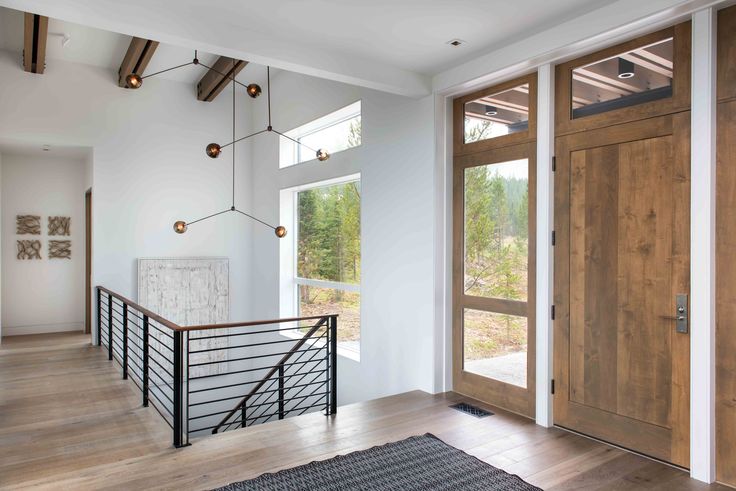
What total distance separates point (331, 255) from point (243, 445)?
334 centimetres

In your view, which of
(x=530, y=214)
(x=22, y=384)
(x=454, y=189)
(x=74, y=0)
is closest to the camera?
(x=74, y=0)

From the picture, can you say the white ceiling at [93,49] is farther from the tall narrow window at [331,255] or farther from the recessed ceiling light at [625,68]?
the recessed ceiling light at [625,68]

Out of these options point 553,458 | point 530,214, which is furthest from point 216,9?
point 553,458

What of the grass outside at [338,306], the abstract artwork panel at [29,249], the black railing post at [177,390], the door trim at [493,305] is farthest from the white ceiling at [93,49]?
the black railing post at [177,390]

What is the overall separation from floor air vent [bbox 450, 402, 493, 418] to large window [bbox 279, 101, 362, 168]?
9.83 feet

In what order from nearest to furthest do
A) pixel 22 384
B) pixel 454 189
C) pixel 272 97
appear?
pixel 454 189, pixel 22 384, pixel 272 97

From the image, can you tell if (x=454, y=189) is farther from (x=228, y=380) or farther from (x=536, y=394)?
(x=228, y=380)

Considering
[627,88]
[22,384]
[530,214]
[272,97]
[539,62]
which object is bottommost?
[22,384]

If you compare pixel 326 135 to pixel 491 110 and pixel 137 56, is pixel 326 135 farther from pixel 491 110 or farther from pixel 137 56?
pixel 491 110

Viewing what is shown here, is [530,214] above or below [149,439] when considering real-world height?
above

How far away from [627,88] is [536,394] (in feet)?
7.14

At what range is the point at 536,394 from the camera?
3736mm

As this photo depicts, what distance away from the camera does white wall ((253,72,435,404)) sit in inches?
178

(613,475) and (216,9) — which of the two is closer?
(613,475)
